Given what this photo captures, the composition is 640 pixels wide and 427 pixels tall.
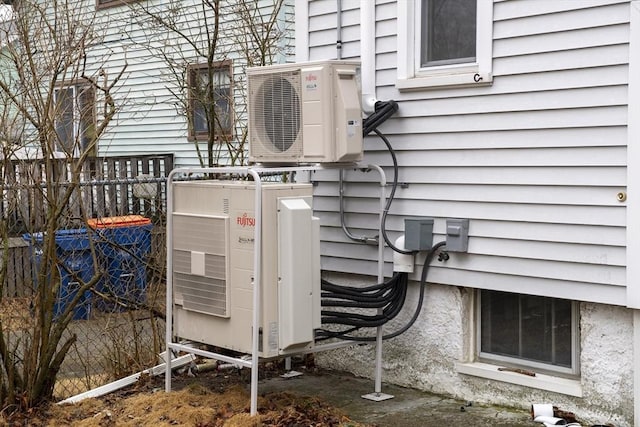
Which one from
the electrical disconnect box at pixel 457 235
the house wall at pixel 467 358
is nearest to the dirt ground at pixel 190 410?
the house wall at pixel 467 358

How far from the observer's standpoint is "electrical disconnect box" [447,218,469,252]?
5988mm

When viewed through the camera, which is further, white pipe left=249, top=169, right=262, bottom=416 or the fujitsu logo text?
the fujitsu logo text

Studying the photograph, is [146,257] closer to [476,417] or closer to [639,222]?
[476,417]

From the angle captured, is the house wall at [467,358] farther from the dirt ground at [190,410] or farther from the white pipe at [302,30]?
the white pipe at [302,30]

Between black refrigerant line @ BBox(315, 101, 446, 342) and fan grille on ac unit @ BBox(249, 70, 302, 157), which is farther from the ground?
fan grille on ac unit @ BBox(249, 70, 302, 157)

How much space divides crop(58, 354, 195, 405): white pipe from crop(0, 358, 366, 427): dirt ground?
61 mm

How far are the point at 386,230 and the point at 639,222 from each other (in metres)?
2.03

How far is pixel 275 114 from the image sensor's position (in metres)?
6.30

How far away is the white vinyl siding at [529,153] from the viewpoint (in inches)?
205

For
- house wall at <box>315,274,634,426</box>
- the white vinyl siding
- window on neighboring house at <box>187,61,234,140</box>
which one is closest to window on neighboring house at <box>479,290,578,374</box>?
house wall at <box>315,274,634,426</box>

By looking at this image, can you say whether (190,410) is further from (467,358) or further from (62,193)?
(62,193)

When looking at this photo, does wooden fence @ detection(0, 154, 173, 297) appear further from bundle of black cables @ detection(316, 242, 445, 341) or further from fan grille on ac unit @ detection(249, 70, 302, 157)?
bundle of black cables @ detection(316, 242, 445, 341)

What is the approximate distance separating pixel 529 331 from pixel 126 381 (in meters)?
3.04

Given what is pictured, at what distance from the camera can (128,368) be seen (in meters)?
7.11
